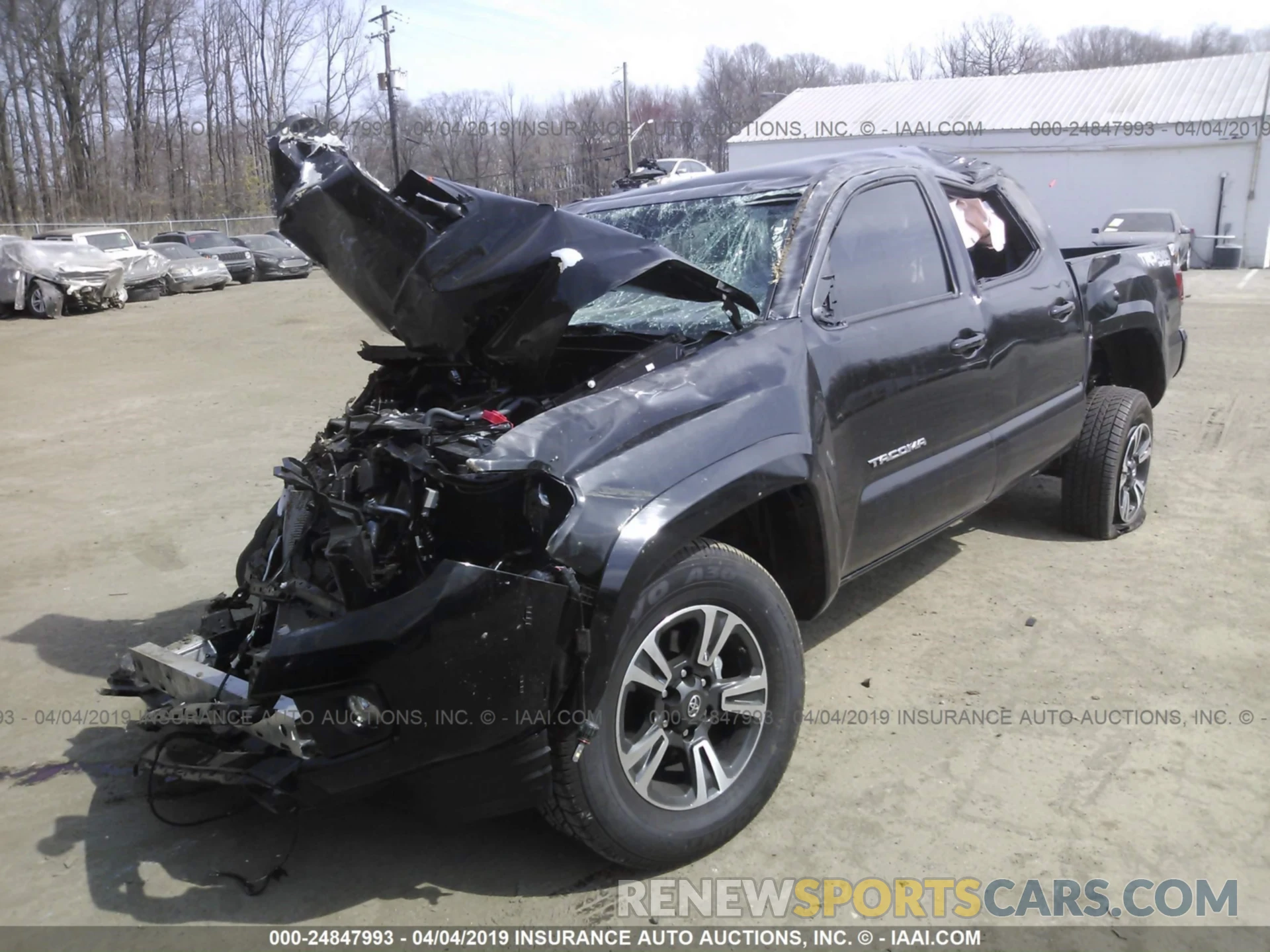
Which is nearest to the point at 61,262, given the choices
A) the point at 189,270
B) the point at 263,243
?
the point at 189,270

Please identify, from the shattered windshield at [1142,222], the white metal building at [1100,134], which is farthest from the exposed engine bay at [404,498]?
the white metal building at [1100,134]

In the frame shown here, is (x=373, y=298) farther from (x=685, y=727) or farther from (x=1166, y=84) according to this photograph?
(x=1166, y=84)

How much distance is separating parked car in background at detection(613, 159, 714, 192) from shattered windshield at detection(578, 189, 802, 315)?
0.31m

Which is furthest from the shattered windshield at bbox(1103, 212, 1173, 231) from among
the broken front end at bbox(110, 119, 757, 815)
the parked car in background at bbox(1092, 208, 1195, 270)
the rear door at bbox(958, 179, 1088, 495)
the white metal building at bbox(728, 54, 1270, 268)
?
the broken front end at bbox(110, 119, 757, 815)

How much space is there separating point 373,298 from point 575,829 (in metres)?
1.86

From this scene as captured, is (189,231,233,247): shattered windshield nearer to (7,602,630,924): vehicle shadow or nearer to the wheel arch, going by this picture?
the wheel arch

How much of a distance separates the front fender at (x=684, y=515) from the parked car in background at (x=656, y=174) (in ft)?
5.85

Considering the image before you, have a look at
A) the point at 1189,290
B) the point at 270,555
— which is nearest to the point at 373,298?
the point at 270,555

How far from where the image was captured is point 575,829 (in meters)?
2.74

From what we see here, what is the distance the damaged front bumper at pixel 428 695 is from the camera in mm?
2561

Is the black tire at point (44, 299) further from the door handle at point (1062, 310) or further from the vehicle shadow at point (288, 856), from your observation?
the door handle at point (1062, 310)

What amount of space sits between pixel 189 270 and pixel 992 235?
2449cm

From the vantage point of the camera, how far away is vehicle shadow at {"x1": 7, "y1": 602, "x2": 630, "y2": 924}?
2.85 m

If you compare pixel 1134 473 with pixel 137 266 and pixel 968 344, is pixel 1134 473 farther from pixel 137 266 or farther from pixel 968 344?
pixel 137 266
